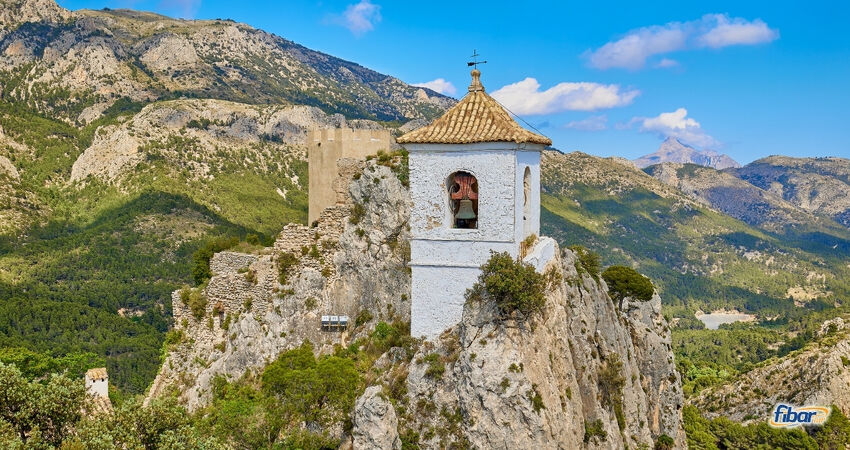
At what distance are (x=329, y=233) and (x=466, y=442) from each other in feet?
34.2

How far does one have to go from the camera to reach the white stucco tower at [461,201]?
1922 cm

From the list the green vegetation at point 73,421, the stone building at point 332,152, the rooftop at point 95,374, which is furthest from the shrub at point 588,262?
the rooftop at point 95,374

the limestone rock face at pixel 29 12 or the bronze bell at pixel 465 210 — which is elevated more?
the limestone rock face at pixel 29 12

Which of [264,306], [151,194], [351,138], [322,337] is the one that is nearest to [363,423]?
[322,337]

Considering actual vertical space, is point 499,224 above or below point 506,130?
below

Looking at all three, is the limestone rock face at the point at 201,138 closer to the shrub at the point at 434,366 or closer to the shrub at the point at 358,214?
the shrub at the point at 358,214

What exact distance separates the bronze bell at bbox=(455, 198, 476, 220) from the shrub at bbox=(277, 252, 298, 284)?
8.26 metres

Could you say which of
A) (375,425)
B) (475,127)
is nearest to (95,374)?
(375,425)

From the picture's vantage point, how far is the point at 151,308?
9212 centimetres

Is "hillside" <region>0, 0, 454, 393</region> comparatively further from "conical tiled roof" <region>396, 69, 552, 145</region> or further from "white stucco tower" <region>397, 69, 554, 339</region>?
"conical tiled roof" <region>396, 69, 552, 145</region>

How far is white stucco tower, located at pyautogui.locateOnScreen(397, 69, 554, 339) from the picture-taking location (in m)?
19.2

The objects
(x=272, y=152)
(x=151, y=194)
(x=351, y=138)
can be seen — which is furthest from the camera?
(x=272, y=152)

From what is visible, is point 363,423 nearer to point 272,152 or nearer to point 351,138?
point 351,138

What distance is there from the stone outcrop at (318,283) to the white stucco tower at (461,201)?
365cm
